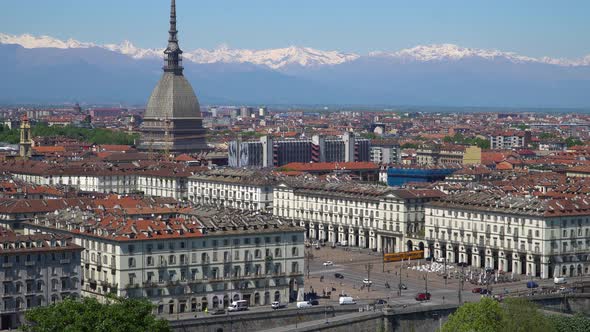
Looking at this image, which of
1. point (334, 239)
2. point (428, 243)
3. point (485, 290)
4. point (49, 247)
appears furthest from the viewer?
point (334, 239)

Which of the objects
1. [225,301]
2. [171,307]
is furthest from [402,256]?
[171,307]

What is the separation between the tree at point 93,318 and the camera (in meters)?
48.3

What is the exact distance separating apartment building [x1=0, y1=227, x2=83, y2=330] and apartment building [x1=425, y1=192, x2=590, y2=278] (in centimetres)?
3050

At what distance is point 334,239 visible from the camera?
9781 centimetres

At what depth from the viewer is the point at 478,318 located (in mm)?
54969

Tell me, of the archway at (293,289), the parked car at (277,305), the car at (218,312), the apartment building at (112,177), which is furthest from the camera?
the apartment building at (112,177)

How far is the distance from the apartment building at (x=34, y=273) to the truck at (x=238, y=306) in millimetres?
7572

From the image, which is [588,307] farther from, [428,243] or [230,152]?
[230,152]

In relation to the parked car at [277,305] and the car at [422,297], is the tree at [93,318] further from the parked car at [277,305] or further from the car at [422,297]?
the car at [422,297]

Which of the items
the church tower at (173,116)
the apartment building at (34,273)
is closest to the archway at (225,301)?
the apartment building at (34,273)

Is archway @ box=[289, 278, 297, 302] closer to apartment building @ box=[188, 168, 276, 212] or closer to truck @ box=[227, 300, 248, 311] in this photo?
truck @ box=[227, 300, 248, 311]

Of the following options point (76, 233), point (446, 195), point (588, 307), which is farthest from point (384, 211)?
point (76, 233)

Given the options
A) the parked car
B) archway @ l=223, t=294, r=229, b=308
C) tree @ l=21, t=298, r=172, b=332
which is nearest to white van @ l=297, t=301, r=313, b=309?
the parked car

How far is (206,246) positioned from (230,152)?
→ 8736 cm
